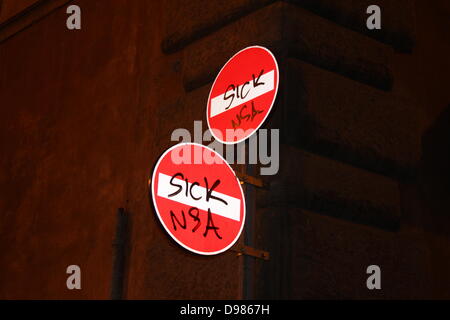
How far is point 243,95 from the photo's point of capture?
14.1ft

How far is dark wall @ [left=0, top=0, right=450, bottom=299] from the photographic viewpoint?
15.0 feet

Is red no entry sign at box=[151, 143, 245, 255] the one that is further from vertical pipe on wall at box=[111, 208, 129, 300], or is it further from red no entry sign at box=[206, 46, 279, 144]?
vertical pipe on wall at box=[111, 208, 129, 300]

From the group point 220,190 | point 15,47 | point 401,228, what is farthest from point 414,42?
point 15,47

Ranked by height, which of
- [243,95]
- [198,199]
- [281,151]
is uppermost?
[243,95]

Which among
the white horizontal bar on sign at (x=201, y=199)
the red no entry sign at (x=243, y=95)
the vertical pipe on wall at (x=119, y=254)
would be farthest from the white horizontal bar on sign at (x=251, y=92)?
the vertical pipe on wall at (x=119, y=254)

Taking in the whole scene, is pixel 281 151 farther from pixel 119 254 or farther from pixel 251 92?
pixel 119 254

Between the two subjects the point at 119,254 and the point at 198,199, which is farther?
the point at 119,254

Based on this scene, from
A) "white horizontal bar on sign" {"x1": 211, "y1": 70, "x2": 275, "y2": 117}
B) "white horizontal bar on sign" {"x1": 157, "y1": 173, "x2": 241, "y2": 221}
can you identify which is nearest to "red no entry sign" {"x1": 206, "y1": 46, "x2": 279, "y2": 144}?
"white horizontal bar on sign" {"x1": 211, "y1": 70, "x2": 275, "y2": 117}

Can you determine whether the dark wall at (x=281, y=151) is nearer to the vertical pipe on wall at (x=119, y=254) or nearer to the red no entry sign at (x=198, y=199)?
the vertical pipe on wall at (x=119, y=254)

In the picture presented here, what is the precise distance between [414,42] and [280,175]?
1622 mm

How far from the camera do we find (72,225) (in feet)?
19.1

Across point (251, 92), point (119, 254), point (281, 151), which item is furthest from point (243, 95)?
point (119, 254)

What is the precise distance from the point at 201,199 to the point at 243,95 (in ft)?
2.30
